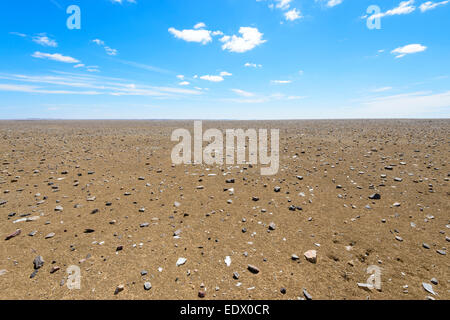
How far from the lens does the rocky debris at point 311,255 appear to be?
4741mm

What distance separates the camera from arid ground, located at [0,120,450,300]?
406 cm

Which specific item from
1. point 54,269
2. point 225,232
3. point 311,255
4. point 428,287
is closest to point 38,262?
point 54,269

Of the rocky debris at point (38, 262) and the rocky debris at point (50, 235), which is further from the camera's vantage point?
the rocky debris at point (50, 235)

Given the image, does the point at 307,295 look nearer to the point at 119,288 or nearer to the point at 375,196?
the point at 119,288

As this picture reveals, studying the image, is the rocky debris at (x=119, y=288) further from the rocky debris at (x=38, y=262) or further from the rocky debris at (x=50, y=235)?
the rocky debris at (x=50, y=235)

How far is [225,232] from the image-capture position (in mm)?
5867

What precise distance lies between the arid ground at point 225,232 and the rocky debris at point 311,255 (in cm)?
12

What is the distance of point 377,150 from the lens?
15.2 meters

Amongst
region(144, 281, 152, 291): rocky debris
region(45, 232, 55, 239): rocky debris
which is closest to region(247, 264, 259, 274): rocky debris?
region(144, 281, 152, 291): rocky debris

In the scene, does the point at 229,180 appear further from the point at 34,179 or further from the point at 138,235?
the point at 34,179

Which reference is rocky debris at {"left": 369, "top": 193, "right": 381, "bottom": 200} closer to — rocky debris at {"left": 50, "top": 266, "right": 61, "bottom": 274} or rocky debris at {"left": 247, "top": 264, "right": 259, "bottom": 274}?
rocky debris at {"left": 247, "top": 264, "right": 259, "bottom": 274}

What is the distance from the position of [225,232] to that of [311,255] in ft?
7.58

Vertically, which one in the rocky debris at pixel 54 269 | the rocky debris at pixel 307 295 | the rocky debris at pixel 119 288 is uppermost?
the rocky debris at pixel 54 269

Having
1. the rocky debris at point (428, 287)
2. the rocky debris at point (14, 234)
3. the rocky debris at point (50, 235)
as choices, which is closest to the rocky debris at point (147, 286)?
the rocky debris at point (50, 235)
